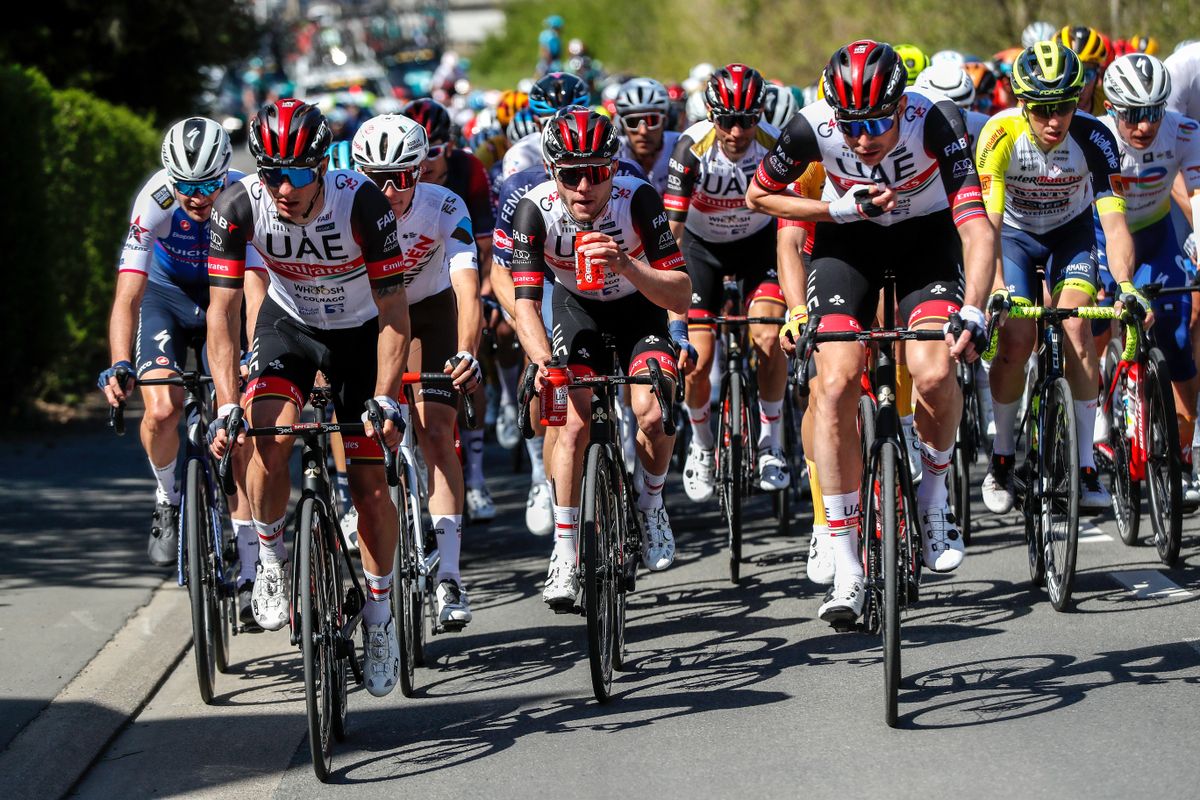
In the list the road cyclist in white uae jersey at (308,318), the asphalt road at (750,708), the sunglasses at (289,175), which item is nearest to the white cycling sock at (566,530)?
the asphalt road at (750,708)

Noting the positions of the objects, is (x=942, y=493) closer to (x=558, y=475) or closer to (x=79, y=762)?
(x=558, y=475)

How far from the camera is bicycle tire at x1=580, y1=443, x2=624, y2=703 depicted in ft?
21.1

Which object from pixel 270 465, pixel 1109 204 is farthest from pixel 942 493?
pixel 270 465

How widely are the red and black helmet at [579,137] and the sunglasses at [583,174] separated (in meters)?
0.06

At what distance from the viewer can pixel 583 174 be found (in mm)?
7125

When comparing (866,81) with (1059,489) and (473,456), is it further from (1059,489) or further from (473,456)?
(473,456)

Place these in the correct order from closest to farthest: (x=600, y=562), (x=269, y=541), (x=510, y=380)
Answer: (x=600, y=562)
(x=269, y=541)
(x=510, y=380)

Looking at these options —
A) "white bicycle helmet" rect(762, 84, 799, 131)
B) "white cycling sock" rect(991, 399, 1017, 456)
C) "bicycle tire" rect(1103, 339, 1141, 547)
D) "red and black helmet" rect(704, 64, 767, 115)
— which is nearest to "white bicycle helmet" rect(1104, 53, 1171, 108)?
"bicycle tire" rect(1103, 339, 1141, 547)

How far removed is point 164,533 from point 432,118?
10.2ft

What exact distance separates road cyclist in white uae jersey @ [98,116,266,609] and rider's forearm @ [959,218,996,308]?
9.48 ft

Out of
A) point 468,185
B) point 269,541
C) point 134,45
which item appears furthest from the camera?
point 134,45

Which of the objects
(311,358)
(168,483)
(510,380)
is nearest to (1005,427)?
(311,358)

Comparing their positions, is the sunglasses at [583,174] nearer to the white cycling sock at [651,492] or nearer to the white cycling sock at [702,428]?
the white cycling sock at [651,492]

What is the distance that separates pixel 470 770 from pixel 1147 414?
4127 mm
